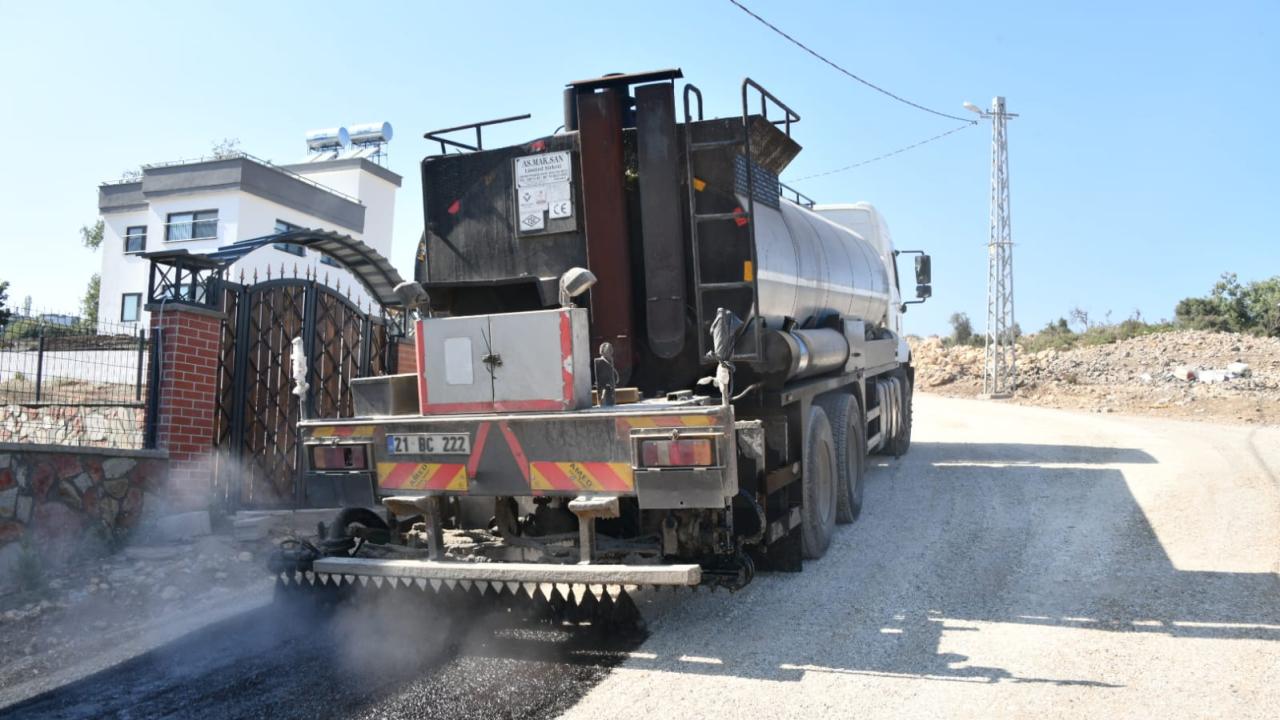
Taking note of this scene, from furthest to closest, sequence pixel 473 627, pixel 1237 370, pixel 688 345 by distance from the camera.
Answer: pixel 1237 370
pixel 688 345
pixel 473 627

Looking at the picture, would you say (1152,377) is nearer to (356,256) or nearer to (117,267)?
(356,256)

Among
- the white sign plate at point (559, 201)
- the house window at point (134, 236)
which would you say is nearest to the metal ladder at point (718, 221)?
the white sign plate at point (559, 201)

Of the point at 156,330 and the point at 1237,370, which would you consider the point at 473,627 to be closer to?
the point at 156,330

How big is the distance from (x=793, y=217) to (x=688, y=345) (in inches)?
79.1

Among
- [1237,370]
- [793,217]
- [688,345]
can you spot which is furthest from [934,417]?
[688,345]

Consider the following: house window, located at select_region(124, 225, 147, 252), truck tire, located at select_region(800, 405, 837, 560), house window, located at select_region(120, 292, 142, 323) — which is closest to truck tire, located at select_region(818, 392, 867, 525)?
truck tire, located at select_region(800, 405, 837, 560)

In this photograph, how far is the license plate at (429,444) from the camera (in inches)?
198

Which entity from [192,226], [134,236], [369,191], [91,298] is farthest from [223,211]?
[91,298]

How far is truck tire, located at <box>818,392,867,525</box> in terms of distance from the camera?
739 cm

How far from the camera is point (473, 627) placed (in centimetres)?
512

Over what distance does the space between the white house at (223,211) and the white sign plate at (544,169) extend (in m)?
25.8

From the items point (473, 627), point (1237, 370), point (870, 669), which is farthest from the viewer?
point (1237, 370)

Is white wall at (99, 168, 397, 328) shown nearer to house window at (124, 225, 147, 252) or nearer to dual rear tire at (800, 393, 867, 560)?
house window at (124, 225, 147, 252)

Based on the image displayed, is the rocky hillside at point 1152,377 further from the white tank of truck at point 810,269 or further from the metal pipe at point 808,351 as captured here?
the metal pipe at point 808,351
